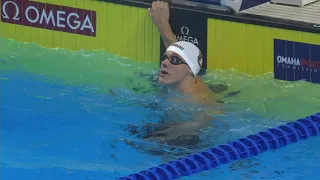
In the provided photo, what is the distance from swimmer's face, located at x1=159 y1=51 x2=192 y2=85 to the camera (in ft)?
19.8

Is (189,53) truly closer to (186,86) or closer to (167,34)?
(186,86)

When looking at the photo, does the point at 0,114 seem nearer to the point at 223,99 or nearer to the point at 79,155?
the point at 79,155

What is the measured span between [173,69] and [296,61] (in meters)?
0.80

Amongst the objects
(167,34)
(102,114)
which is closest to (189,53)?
(167,34)

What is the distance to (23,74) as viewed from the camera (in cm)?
664

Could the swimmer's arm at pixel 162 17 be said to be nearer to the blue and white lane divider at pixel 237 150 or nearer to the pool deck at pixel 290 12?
the pool deck at pixel 290 12

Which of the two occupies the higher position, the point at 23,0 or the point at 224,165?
the point at 23,0

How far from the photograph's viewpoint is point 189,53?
6070 mm

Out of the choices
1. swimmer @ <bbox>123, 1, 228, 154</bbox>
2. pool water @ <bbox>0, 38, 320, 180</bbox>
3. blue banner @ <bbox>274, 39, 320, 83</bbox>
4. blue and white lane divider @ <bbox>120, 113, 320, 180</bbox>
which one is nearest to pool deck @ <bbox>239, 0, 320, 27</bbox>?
blue banner @ <bbox>274, 39, 320, 83</bbox>

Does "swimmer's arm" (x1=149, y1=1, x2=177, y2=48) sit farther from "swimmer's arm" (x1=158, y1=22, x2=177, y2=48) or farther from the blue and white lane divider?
the blue and white lane divider

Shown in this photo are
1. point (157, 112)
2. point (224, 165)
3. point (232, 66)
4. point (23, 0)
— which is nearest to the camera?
point (224, 165)

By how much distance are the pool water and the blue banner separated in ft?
0.19

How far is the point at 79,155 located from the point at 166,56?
3.03ft

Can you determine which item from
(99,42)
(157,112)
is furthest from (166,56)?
(99,42)
